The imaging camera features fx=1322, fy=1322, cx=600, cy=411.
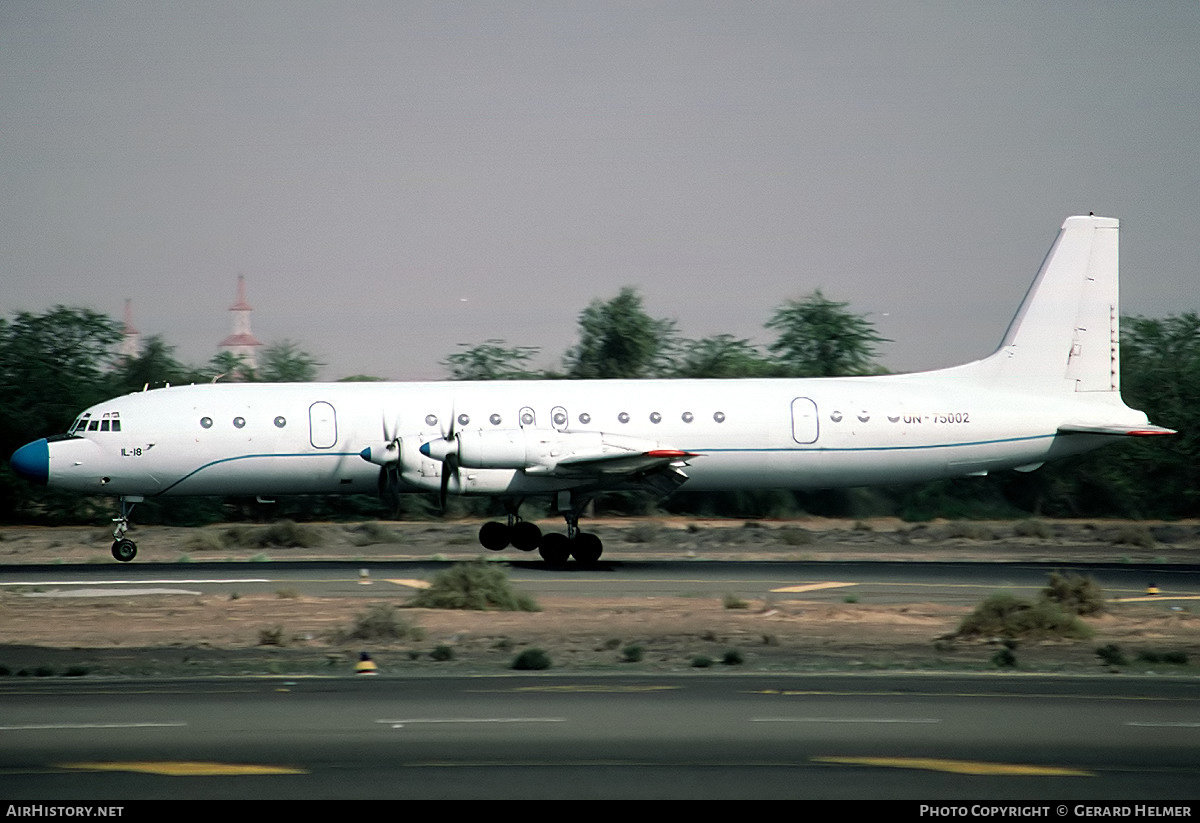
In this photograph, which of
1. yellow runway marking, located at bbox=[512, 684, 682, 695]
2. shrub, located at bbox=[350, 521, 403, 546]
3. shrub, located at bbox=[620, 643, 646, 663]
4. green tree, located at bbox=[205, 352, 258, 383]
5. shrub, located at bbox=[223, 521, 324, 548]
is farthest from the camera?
green tree, located at bbox=[205, 352, 258, 383]

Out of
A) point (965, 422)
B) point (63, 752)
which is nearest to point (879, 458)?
point (965, 422)

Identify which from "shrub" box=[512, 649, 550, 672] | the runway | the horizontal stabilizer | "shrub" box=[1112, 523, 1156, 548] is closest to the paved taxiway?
the horizontal stabilizer

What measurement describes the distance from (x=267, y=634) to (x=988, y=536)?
28689 millimetres

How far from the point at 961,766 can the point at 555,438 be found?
2068 centimetres

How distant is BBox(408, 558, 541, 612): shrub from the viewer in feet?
79.2

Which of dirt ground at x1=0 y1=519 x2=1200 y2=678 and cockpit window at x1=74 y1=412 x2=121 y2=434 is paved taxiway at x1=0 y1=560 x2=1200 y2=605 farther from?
cockpit window at x1=74 y1=412 x2=121 y2=434

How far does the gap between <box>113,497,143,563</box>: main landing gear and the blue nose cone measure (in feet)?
6.48

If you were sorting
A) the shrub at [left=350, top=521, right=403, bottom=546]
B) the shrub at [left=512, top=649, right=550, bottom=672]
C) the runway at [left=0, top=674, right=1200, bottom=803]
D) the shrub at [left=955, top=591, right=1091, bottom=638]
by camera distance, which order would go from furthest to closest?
the shrub at [left=350, top=521, right=403, bottom=546]
the shrub at [left=955, top=591, right=1091, bottom=638]
the shrub at [left=512, top=649, right=550, bottom=672]
the runway at [left=0, top=674, right=1200, bottom=803]

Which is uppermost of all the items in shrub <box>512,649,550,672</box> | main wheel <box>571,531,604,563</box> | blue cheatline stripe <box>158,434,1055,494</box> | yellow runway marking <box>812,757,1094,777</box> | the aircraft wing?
blue cheatline stripe <box>158,434,1055,494</box>

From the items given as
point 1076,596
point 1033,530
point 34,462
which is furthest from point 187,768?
point 1033,530

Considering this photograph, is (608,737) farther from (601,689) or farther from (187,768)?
(187,768)

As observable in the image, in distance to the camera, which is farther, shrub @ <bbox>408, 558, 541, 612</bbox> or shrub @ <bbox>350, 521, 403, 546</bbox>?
shrub @ <bbox>350, 521, 403, 546</bbox>

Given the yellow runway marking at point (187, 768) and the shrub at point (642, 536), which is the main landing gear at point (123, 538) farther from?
the yellow runway marking at point (187, 768)

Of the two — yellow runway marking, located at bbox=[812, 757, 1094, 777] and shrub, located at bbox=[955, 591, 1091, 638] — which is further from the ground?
shrub, located at bbox=[955, 591, 1091, 638]
